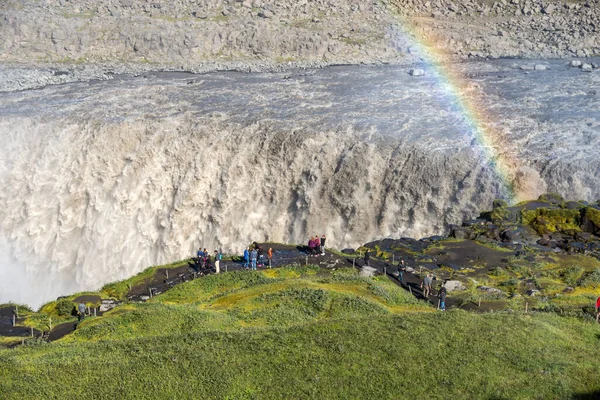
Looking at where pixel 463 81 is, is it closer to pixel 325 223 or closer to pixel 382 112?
pixel 382 112

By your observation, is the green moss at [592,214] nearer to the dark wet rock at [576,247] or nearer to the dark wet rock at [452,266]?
the dark wet rock at [576,247]

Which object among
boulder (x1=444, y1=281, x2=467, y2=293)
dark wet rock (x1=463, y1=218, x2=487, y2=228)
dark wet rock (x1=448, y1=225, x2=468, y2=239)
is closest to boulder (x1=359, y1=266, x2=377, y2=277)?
boulder (x1=444, y1=281, x2=467, y2=293)

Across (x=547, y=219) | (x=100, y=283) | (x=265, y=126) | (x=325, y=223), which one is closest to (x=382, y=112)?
(x=265, y=126)

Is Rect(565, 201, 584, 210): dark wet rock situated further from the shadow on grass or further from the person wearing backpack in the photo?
the shadow on grass

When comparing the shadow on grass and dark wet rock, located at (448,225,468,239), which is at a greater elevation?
dark wet rock, located at (448,225,468,239)

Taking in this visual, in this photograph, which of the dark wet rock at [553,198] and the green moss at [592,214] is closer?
the green moss at [592,214]

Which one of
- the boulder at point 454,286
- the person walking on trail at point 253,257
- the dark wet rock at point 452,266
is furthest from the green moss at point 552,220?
the person walking on trail at point 253,257

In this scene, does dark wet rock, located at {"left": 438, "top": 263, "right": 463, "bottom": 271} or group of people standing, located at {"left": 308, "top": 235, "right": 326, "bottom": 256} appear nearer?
dark wet rock, located at {"left": 438, "top": 263, "right": 463, "bottom": 271}
